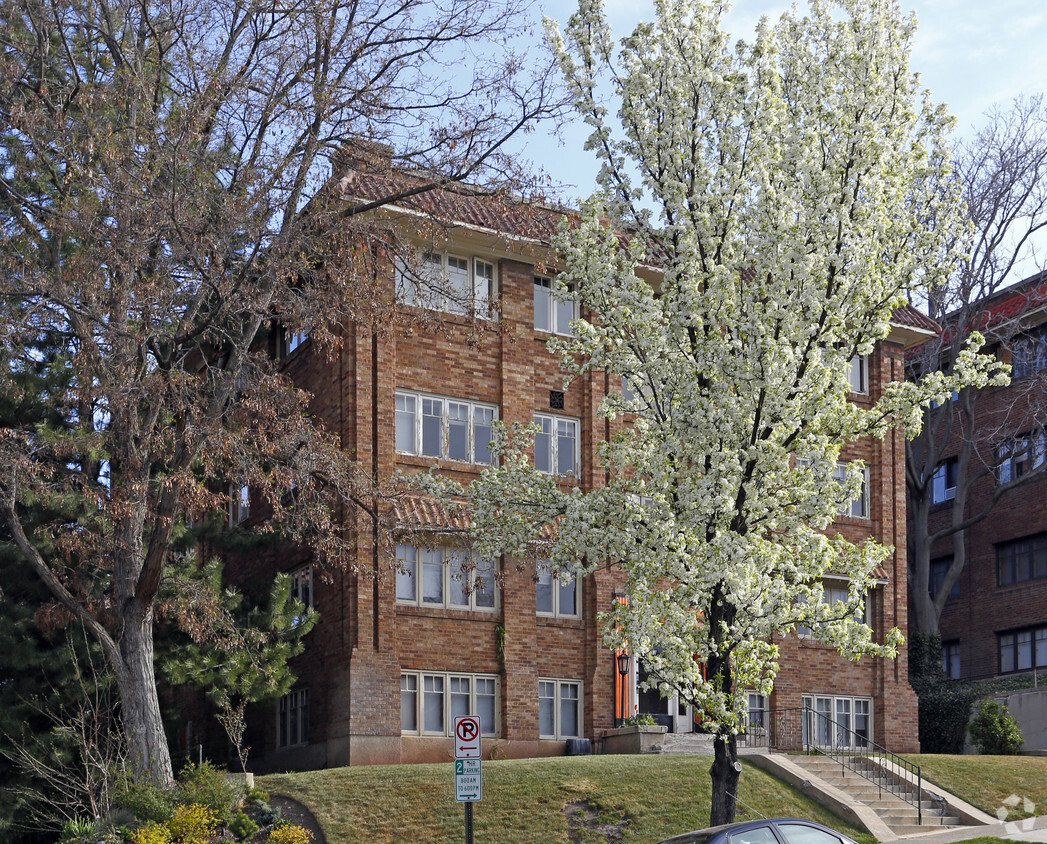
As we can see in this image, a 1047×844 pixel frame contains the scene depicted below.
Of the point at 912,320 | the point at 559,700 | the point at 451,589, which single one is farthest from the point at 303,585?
the point at 912,320

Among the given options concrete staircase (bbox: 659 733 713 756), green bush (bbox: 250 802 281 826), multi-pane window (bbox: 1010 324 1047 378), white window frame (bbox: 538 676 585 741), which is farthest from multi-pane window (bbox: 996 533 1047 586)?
green bush (bbox: 250 802 281 826)

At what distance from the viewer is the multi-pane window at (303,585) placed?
27469 millimetres

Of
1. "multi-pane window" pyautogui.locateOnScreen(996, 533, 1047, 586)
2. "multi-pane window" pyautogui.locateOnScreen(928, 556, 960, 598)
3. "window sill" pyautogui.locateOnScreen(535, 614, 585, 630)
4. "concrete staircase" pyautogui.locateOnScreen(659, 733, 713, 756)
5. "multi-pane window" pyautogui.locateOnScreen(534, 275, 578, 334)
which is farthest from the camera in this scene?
"multi-pane window" pyautogui.locateOnScreen(928, 556, 960, 598)

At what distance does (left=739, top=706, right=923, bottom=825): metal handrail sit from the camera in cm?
2559

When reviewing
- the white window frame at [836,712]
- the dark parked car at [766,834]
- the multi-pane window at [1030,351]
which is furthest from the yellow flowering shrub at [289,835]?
the multi-pane window at [1030,351]

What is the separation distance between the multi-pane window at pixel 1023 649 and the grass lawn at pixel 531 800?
733 inches

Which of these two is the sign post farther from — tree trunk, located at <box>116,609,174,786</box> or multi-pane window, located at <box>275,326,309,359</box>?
multi-pane window, located at <box>275,326,309,359</box>

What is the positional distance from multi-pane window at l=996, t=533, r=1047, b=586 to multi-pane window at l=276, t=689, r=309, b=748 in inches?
935

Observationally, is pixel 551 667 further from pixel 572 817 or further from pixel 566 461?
pixel 572 817

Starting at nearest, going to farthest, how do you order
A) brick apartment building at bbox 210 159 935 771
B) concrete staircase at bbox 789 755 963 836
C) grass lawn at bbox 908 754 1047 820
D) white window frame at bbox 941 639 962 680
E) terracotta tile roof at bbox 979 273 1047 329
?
concrete staircase at bbox 789 755 963 836, grass lawn at bbox 908 754 1047 820, brick apartment building at bbox 210 159 935 771, terracotta tile roof at bbox 979 273 1047 329, white window frame at bbox 941 639 962 680

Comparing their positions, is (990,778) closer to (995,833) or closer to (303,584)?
(995,833)

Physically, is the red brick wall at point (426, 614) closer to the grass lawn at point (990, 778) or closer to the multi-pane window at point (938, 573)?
the grass lawn at point (990, 778)

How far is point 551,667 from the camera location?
27438 mm

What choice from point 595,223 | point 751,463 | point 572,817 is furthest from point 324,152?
point 572,817
